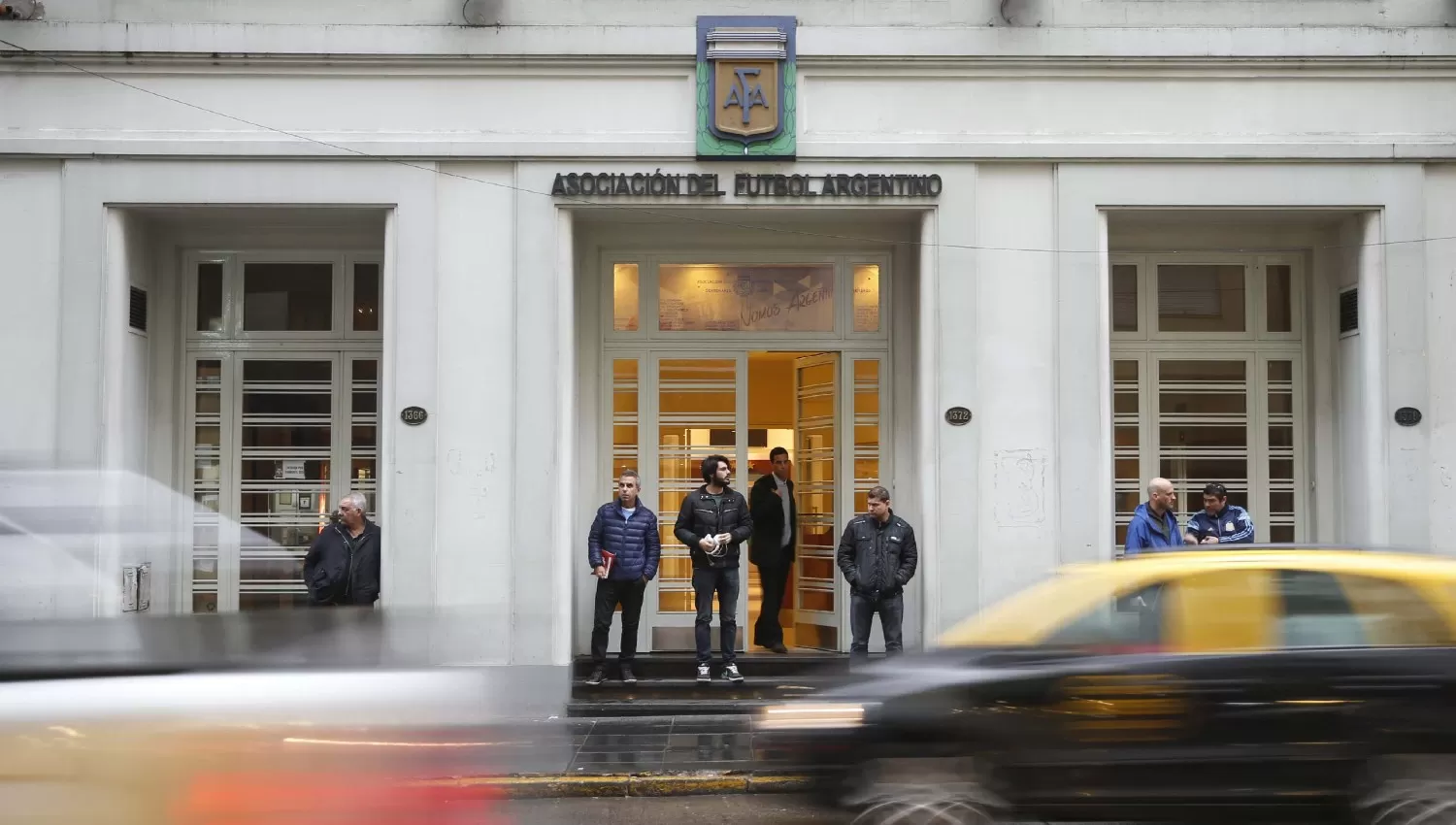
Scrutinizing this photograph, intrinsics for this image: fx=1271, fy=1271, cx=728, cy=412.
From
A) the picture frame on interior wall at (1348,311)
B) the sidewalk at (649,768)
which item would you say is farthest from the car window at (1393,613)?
the picture frame on interior wall at (1348,311)

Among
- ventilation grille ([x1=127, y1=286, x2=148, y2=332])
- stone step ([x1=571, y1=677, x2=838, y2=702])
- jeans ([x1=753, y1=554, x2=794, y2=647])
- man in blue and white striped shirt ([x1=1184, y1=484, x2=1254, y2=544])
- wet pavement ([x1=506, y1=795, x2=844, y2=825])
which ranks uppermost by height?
ventilation grille ([x1=127, y1=286, x2=148, y2=332])

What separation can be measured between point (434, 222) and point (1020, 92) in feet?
18.1

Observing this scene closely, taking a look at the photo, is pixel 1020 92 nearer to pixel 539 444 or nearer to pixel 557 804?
pixel 539 444

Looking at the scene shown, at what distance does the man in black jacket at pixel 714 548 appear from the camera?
11516 millimetres

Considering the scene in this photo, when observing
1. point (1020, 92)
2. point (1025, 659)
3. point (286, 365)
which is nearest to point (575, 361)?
point (286, 365)

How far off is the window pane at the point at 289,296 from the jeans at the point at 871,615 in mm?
6037

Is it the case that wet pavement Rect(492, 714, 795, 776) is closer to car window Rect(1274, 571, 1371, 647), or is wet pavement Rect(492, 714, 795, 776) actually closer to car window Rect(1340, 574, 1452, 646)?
car window Rect(1274, 571, 1371, 647)

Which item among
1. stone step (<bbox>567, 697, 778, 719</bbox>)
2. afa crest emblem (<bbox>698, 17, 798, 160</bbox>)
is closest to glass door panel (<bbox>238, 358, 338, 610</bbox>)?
stone step (<bbox>567, 697, 778, 719</bbox>)

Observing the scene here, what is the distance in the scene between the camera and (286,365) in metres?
12.8

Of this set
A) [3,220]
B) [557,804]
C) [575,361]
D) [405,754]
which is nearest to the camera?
[405,754]

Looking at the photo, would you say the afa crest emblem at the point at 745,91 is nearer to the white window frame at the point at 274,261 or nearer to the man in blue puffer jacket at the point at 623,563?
the man in blue puffer jacket at the point at 623,563

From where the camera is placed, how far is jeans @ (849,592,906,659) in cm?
1095

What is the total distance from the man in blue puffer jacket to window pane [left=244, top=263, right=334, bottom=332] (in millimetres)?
3735

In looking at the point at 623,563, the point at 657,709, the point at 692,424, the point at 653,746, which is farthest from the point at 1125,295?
the point at 653,746
